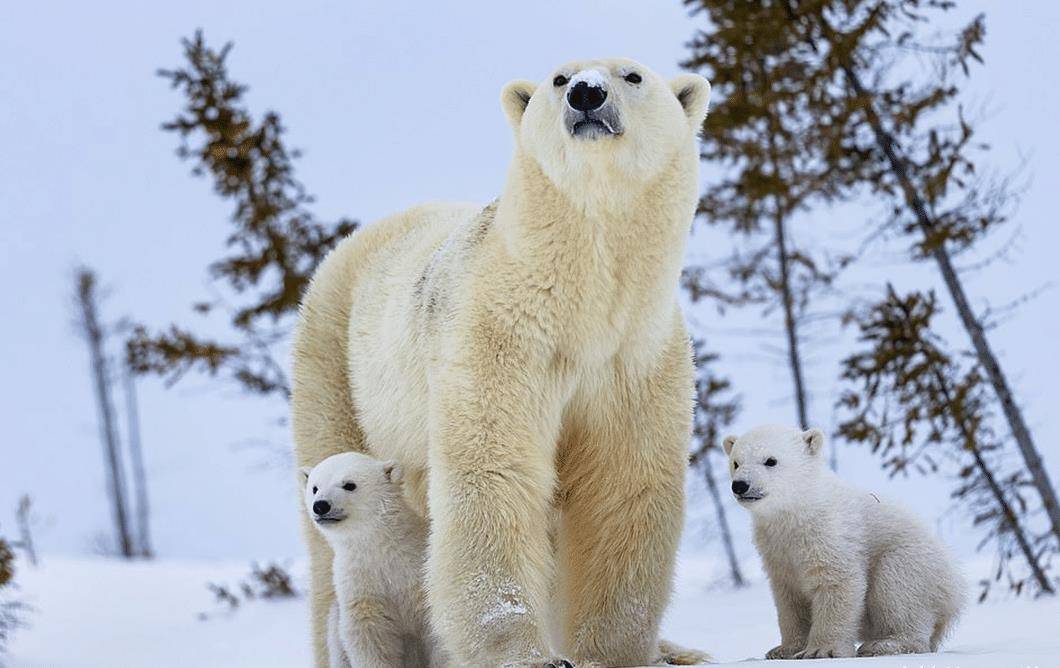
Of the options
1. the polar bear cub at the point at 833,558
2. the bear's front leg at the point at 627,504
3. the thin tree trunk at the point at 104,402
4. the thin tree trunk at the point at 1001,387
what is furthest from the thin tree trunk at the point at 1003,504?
the thin tree trunk at the point at 104,402

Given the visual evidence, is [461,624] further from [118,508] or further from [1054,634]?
[118,508]

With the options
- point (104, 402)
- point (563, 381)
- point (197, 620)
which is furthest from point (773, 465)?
point (104, 402)

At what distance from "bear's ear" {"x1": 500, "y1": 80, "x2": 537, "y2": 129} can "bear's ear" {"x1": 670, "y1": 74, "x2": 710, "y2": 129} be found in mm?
524

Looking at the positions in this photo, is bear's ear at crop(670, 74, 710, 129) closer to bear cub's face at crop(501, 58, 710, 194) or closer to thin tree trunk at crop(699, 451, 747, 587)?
bear cub's face at crop(501, 58, 710, 194)

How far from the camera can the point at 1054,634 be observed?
5.91 metres

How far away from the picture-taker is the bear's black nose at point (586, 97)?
395 centimetres

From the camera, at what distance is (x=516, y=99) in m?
4.50

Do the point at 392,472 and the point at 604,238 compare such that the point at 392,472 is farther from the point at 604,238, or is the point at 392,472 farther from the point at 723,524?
the point at 723,524

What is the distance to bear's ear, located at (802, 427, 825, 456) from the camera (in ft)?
15.4

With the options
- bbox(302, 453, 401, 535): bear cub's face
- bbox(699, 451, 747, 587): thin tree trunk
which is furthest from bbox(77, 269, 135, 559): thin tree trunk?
bbox(302, 453, 401, 535): bear cub's face

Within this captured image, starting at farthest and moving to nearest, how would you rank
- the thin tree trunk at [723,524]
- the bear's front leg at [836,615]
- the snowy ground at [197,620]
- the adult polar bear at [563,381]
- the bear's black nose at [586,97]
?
the thin tree trunk at [723,524]
the snowy ground at [197,620]
the bear's front leg at [836,615]
the adult polar bear at [563,381]
the bear's black nose at [586,97]

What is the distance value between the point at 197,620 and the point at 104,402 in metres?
9.17

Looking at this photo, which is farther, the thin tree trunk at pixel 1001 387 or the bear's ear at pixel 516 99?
the thin tree trunk at pixel 1001 387

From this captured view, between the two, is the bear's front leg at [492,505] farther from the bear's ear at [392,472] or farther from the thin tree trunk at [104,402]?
the thin tree trunk at [104,402]
